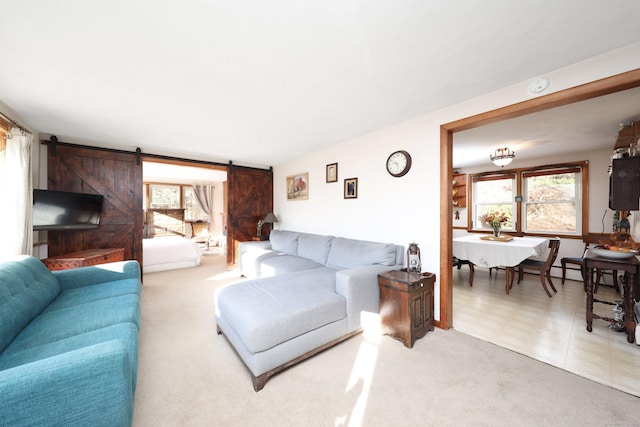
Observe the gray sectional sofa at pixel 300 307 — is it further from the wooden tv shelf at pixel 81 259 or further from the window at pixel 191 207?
the window at pixel 191 207

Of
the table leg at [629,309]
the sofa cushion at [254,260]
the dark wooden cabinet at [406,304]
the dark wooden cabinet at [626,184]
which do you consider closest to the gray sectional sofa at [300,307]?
the dark wooden cabinet at [406,304]

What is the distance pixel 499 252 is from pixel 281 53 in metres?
3.95

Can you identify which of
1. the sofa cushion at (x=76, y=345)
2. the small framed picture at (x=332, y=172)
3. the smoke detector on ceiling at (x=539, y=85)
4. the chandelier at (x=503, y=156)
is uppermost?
the smoke detector on ceiling at (x=539, y=85)

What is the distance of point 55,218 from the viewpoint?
3143mm

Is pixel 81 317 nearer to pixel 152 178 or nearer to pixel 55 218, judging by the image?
pixel 55 218

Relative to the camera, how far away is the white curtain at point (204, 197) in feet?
27.8

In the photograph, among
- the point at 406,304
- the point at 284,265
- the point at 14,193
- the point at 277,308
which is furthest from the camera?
the point at 284,265

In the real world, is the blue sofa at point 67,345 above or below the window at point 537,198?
below

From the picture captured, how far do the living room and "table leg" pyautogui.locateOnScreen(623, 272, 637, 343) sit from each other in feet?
5.28

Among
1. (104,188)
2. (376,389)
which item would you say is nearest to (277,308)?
(376,389)

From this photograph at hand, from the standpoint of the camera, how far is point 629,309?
2.23m

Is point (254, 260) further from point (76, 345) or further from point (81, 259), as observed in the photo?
point (76, 345)

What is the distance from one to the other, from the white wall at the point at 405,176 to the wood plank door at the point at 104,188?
10.4ft

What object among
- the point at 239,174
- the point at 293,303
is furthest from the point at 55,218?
the point at 293,303
